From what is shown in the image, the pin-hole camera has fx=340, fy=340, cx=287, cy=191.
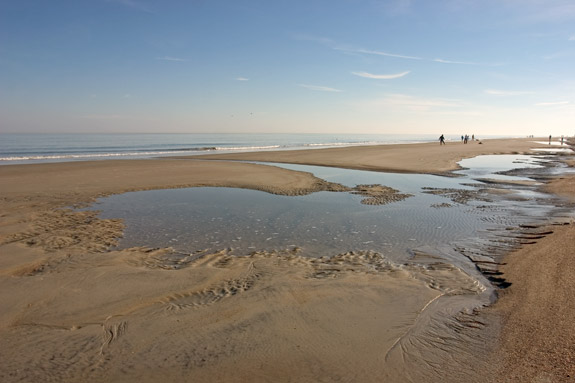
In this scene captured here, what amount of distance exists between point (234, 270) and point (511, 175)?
2372 cm

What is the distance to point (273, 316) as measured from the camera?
5973 millimetres

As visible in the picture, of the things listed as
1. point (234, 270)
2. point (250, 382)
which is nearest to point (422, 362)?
point (250, 382)

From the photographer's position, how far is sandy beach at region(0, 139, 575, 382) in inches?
180

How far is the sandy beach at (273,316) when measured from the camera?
4562 mm

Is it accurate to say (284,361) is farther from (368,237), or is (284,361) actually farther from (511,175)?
(511,175)

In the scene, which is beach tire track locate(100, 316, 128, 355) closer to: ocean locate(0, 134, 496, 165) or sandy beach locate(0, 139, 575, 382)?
sandy beach locate(0, 139, 575, 382)

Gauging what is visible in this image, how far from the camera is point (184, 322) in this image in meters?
5.73

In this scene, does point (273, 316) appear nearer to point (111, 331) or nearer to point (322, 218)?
point (111, 331)

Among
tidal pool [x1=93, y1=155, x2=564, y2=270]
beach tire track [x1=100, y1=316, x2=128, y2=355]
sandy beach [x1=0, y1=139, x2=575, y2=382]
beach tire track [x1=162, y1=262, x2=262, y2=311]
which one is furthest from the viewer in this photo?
tidal pool [x1=93, y1=155, x2=564, y2=270]

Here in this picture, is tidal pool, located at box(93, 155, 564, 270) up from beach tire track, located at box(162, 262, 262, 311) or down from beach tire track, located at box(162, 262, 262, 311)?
up

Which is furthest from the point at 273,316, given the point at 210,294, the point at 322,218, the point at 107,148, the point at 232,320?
the point at 107,148

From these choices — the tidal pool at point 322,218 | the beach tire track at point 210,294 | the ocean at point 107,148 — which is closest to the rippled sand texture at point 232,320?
the beach tire track at point 210,294

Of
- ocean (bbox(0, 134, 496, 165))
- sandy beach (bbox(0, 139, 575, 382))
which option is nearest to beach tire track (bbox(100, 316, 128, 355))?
sandy beach (bbox(0, 139, 575, 382))

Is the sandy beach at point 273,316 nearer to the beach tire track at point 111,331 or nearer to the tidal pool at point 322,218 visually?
the beach tire track at point 111,331
